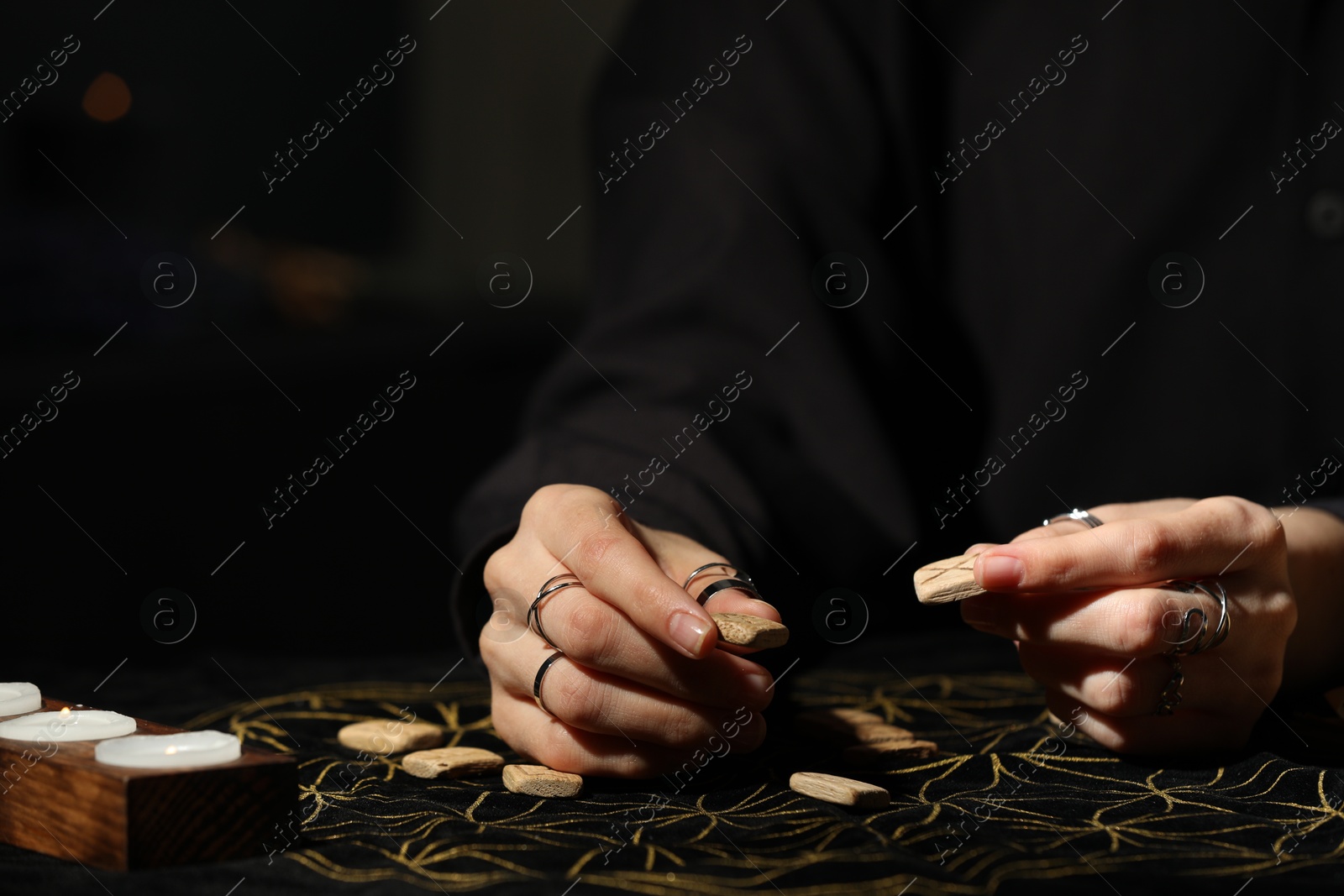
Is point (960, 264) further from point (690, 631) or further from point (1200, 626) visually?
point (690, 631)

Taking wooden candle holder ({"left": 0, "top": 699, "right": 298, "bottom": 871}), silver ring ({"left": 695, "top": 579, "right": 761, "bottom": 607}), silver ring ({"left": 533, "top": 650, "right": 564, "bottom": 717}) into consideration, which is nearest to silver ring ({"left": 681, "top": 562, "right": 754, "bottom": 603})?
silver ring ({"left": 695, "top": 579, "right": 761, "bottom": 607})

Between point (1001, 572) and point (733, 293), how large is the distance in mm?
791

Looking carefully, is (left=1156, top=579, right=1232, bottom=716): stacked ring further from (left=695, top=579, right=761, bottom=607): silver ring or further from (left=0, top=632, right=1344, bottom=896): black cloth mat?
(left=695, top=579, right=761, bottom=607): silver ring

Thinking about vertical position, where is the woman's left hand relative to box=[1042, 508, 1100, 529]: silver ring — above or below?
below

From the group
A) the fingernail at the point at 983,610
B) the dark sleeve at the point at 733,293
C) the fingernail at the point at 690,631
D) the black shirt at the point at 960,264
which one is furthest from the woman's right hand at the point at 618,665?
the black shirt at the point at 960,264

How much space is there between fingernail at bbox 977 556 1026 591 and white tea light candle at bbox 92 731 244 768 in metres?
0.54

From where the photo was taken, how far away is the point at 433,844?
73 cm

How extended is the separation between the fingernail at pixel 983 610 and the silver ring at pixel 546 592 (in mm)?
312

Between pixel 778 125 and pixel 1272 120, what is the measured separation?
680mm

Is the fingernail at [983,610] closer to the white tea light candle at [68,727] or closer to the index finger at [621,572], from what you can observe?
the index finger at [621,572]

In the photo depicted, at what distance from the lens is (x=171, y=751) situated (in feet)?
2.25

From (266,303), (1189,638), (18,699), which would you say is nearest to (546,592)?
(18,699)

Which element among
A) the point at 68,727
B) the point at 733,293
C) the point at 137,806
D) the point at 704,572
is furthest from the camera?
the point at 733,293

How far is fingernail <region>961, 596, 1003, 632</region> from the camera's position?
92 cm
